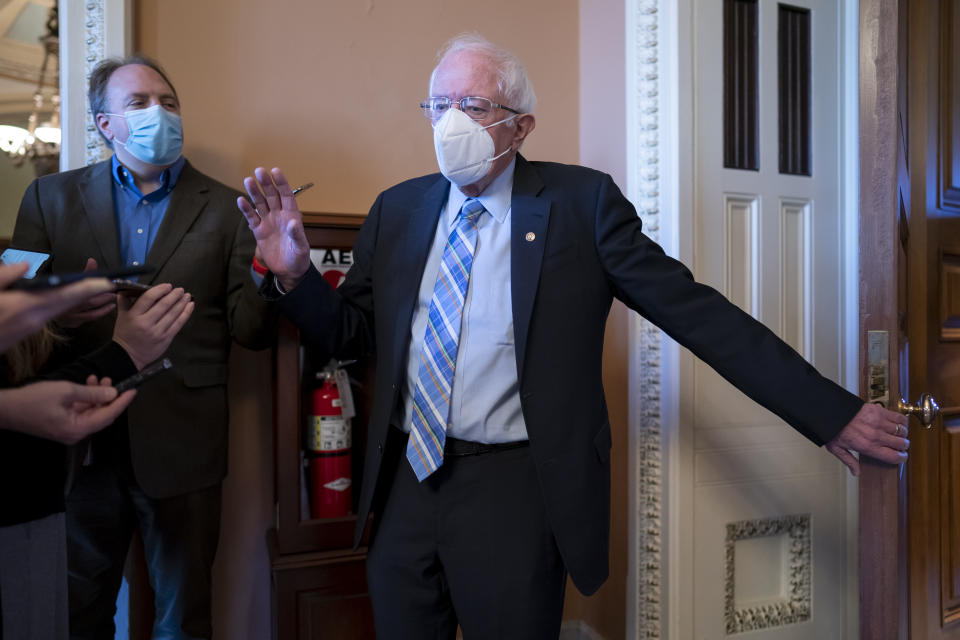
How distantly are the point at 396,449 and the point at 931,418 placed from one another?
3.64ft

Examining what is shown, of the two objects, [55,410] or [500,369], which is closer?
[55,410]

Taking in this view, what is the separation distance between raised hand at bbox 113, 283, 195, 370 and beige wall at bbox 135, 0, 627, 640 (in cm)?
92

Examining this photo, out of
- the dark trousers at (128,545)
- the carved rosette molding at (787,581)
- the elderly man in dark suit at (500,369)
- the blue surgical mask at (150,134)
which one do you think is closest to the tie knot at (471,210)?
the elderly man in dark suit at (500,369)

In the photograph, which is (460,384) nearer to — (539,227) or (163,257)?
(539,227)

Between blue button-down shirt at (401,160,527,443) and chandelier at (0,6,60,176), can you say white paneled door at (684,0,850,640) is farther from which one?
chandelier at (0,6,60,176)

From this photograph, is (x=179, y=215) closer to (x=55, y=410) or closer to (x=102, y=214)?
(x=102, y=214)

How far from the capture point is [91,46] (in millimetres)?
1940

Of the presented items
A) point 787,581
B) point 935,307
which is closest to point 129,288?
point 935,307

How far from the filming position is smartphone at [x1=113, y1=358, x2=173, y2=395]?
114 centimetres

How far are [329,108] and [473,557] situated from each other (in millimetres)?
1607

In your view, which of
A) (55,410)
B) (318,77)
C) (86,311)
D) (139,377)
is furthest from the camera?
(318,77)

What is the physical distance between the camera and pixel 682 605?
203cm

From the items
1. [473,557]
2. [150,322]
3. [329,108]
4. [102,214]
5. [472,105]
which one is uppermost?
[329,108]

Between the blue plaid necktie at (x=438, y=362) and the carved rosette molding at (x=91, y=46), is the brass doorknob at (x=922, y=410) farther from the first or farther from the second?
the carved rosette molding at (x=91, y=46)
